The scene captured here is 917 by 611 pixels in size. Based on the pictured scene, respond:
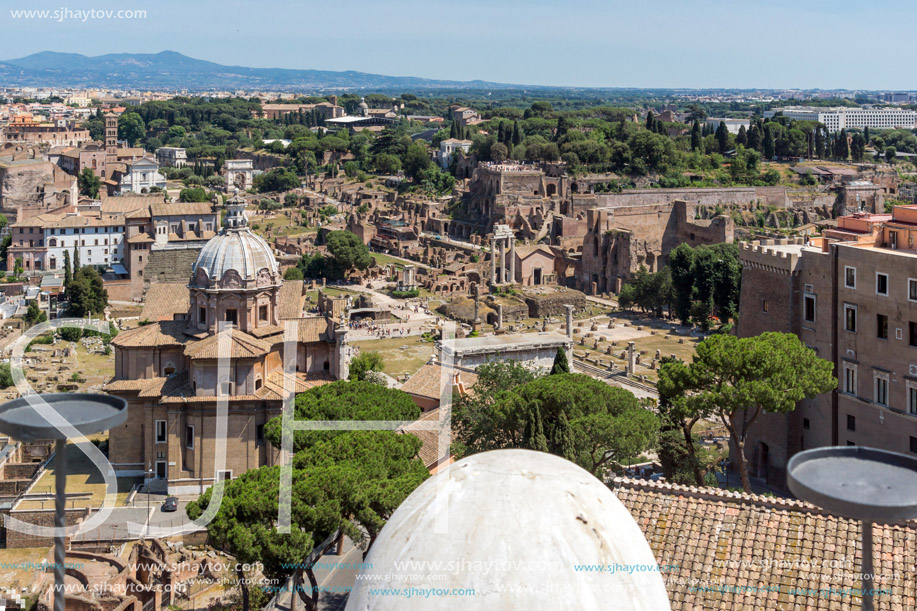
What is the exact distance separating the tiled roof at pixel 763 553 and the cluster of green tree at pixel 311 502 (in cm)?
515

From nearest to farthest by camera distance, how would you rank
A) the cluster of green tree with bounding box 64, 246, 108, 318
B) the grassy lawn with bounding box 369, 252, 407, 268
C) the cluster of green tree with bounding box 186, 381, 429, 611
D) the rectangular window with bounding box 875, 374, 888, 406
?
the cluster of green tree with bounding box 186, 381, 429, 611
the rectangular window with bounding box 875, 374, 888, 406
the cluster of green tree with bounding box 64, 246, 108, 318
the grassy lawn with bounding box 369, 252, 407, 268

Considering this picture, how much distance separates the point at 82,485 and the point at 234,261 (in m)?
6.98

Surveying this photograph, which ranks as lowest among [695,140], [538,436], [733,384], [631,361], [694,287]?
[631,361]

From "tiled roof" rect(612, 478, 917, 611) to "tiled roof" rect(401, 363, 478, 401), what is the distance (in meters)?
16.1

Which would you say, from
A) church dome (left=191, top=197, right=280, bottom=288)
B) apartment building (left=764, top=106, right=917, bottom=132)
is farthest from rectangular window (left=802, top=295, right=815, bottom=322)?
apartment building (left=764, top=106, right=917, bottom=132)

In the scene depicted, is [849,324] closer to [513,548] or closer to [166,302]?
[166,302]

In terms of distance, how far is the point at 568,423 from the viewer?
750 inches

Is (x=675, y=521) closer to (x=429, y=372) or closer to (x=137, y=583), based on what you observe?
(x=137, y=583)

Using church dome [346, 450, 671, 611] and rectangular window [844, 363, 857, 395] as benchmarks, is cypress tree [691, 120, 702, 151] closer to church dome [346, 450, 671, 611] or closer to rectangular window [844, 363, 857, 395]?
rectangular window [844, 363, 857, 395]

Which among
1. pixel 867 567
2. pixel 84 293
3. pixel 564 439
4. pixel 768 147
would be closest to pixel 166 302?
pixel 564 439

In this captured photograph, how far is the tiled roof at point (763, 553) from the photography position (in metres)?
11.3

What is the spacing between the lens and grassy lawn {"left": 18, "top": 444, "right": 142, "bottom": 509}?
23072 mm

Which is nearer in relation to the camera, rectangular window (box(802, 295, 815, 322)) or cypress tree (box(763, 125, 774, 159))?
rectangular window (box(802, 295, 815, 322))

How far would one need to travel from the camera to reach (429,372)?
31125 millimetres
